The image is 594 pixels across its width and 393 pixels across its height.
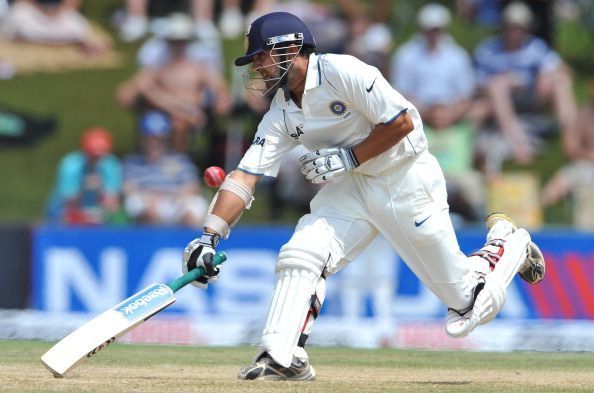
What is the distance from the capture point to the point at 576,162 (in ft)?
34.8

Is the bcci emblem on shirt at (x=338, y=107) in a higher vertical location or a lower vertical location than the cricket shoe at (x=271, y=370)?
higher

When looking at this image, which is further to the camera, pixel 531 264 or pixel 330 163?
Result: pixel 531 264

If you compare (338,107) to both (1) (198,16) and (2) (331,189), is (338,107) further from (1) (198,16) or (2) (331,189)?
(1) (198,16)

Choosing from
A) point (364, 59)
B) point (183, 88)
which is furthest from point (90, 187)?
point (364, 59)

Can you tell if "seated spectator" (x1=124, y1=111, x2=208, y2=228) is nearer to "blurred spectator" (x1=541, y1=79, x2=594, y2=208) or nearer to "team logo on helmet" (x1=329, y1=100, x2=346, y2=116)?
"blurred spectator" (x1=541, y1=79, x2=594, y2=208)

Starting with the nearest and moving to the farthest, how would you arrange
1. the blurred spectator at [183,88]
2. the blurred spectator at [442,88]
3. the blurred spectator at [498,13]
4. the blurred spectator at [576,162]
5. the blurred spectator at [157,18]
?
the blurred spectator at [442,88], the blurred spectator at [576,162], the blurred spectator at [183,88], the blurred spectator at [498,13], the blurred spectator at [157,18]

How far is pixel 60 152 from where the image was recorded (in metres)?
11.2

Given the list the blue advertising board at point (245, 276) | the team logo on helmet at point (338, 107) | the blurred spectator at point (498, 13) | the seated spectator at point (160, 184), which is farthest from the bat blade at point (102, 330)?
the blurred spectator at point (498, 13)

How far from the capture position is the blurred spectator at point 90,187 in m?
9.99

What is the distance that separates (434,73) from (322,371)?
17.3ft

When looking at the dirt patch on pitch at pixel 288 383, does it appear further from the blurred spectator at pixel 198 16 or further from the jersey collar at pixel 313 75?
the blurred spectator at pixel 198 16

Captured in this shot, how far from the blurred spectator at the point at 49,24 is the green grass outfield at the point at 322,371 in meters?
4.86

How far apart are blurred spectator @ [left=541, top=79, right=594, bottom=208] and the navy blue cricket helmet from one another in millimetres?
5548

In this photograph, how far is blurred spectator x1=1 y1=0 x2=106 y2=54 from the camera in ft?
37.7
